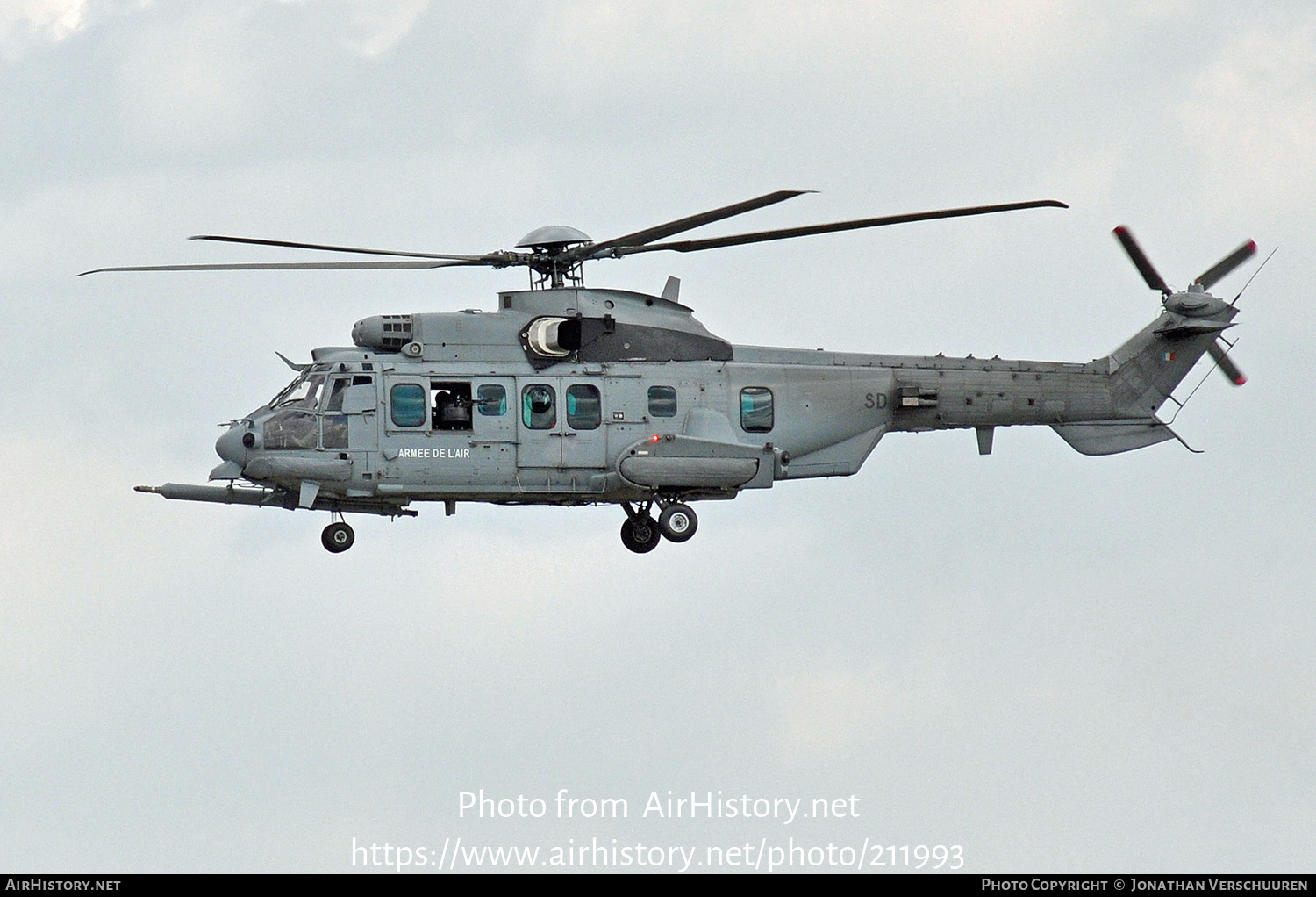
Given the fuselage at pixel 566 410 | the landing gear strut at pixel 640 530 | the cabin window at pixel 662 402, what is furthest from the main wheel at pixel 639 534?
the cabin window at pixel 662 402

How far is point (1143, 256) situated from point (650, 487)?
30.5 ft

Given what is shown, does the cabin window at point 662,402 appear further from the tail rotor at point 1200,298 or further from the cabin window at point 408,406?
the tail rotor at point 1200,298

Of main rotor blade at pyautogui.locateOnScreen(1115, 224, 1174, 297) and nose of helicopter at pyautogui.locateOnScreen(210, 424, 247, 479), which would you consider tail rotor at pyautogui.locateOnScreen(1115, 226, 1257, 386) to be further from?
nose of helicopter at pyautogui.locateOnScreen(210, 424, 247, 479)

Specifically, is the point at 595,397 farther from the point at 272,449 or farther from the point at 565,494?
the point at 272,449

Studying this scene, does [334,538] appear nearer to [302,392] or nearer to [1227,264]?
[302,392]

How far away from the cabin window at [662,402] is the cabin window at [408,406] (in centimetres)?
349

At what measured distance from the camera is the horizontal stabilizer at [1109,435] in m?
38.0

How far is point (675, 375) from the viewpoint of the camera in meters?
35.8

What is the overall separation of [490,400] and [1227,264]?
502 inches

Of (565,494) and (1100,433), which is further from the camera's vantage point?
(1100,433)

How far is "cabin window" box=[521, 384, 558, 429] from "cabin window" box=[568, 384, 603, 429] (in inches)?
10.6

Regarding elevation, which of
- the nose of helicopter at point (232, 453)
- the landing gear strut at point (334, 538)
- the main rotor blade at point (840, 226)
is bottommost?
the landing gear strut at point (334, 538)

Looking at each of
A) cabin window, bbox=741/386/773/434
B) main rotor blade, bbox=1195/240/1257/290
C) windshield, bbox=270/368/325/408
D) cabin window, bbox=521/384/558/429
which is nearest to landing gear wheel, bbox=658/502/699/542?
cabin window, bbox=741/386/773/434
